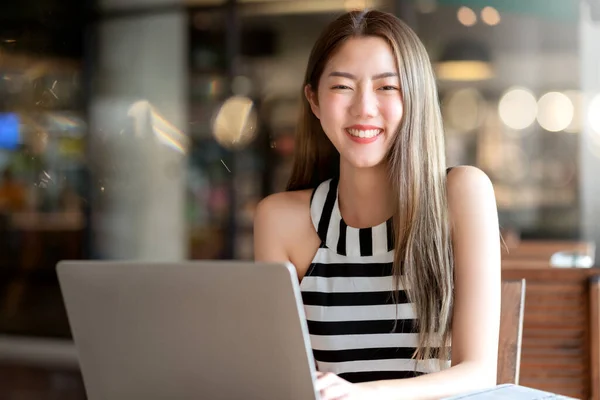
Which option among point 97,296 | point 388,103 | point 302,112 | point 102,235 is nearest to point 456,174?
point 388,103

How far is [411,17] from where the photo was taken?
19.1 ft

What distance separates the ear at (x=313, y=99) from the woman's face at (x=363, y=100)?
9 cm

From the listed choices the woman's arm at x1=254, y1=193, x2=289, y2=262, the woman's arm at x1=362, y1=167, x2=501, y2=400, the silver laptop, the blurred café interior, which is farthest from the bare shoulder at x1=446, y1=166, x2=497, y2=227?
the blurred café interior

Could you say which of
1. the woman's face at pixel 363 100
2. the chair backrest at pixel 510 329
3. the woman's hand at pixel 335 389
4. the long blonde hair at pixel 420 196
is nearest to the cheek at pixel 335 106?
the woman's face at pixel 363 100

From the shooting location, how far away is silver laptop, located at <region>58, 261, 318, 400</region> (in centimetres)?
90

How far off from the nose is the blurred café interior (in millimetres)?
4161

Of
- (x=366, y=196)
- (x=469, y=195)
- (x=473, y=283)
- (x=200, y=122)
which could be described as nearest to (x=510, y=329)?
(x=473, y=283)

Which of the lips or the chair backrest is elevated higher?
the lips

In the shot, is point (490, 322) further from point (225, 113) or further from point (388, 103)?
point (225, 113)

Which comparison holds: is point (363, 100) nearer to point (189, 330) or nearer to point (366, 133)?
point (366, 133)

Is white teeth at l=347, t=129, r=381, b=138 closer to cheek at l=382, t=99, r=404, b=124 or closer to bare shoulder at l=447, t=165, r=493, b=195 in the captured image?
cheek at l=382, t=99, r=404, b=124

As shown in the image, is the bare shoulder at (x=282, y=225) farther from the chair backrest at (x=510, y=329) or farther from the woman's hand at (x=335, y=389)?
the woman's hand at (x=335, y=389)

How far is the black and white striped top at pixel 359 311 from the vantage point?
1.55 meters

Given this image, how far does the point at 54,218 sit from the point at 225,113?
1616 mm
